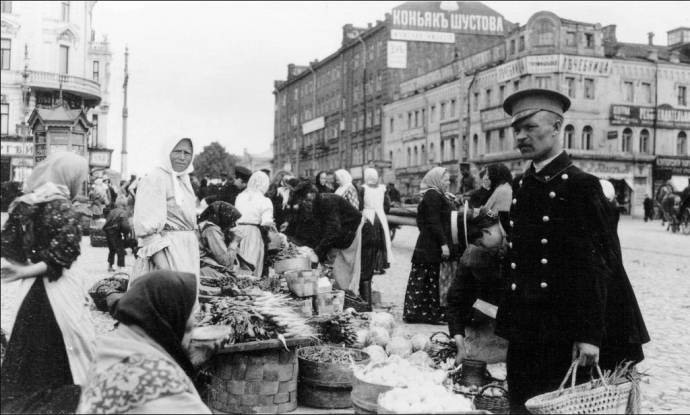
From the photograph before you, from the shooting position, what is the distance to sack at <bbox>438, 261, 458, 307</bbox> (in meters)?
8.84

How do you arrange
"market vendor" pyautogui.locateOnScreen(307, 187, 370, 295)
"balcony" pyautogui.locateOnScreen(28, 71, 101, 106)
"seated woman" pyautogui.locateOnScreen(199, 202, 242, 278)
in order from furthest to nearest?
"balcony" pyautogui.locateOnScreen(28, 71, 101, 106) < "market vendor" pyautogui.locateOnScreen(307, 187, 370, 295) < "seated woman" pyautogui.locateOnScreen(199, 202, 242, 278)

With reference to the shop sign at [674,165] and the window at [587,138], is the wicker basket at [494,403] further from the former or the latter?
the shop sign at [674,165]

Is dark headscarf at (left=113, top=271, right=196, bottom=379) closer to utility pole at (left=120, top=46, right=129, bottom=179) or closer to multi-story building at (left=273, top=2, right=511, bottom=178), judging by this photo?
utility pole at (left=120, top=46, right=129, bottom=179)

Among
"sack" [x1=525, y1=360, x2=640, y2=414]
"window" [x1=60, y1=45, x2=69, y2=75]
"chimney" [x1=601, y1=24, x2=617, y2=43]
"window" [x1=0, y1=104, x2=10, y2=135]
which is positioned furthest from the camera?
"chimney" [x1=601, y1=24, x2=617, y2=43]

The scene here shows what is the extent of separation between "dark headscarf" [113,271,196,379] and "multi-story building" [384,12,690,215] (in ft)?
137

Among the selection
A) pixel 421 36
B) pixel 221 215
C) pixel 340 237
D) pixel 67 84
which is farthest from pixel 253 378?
pixel 421 36

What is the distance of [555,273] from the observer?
376cm

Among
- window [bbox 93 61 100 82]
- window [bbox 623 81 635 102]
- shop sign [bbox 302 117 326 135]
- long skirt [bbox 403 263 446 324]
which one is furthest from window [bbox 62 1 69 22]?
long skirt [bbox 403 263 446 324]

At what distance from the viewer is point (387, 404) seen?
144 inches

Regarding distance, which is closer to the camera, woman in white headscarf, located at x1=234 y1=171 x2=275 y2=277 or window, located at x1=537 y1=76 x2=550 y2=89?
woman in white headscarf, located at x1=234 y1=171 x2=275 y2=277

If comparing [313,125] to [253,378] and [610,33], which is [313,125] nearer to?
[610,33]

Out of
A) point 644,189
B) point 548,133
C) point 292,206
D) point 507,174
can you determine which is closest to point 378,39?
point 644,189

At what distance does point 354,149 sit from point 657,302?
63.5 meters

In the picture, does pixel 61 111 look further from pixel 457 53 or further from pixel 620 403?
pixel 457 53
